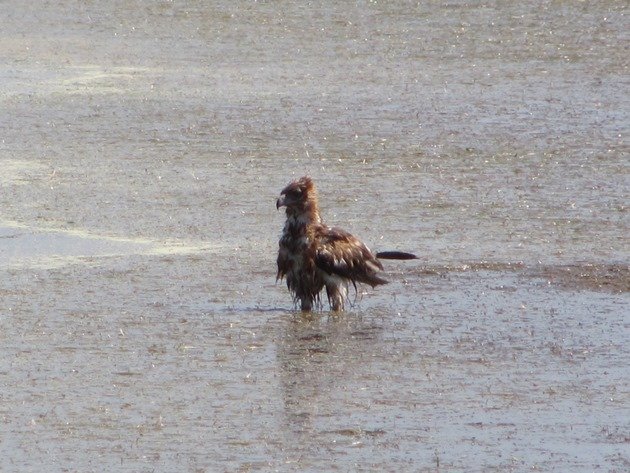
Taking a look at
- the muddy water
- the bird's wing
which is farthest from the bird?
the muddy water

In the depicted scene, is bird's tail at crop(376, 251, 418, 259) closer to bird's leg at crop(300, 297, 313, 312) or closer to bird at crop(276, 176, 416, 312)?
bird at crop(276, 176, 416, 312)

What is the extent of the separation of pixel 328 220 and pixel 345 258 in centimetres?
165

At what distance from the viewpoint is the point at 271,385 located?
6938mm

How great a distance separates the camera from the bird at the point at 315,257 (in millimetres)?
8477

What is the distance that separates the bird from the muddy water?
0.52 feet

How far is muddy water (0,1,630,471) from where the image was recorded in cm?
635

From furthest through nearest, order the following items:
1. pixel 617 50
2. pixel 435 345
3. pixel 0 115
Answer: pixel 617 50
pixel 0 115
pixel 435 345

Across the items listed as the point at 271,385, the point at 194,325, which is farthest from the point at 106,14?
the point at 271,385

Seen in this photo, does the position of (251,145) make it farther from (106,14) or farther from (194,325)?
(106,14)

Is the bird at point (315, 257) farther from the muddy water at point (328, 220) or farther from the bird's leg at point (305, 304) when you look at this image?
the muddy water at point (328, 220)

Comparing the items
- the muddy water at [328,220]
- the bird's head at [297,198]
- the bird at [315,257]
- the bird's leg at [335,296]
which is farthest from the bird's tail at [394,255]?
the bird's head at [297,198]

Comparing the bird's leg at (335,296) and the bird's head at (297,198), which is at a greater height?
the bird's head at (297,198)

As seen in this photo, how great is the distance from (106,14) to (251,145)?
A: 5.98m

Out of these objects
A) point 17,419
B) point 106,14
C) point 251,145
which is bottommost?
point 17,419
